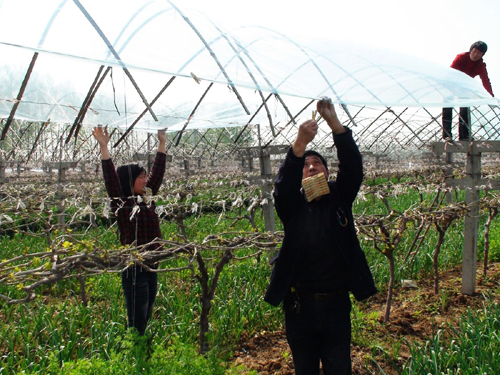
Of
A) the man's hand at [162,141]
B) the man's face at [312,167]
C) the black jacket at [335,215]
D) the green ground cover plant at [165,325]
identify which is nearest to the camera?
the black jacket at [335,215]

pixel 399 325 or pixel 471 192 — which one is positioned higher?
pixel 471 192

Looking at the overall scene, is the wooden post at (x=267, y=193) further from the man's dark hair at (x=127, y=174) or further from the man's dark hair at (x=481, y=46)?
the man's dark hair at (x=481, y=46)

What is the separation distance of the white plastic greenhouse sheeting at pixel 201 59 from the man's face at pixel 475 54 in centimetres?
179

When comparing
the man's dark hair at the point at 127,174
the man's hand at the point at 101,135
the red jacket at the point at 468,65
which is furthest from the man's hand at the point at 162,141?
the red jacket at the point at 468,65

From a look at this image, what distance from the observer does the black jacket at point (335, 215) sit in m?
1.74

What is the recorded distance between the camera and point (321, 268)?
1.79 m

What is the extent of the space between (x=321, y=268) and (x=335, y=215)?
25 centimetres

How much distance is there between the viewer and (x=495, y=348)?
233 centimetres

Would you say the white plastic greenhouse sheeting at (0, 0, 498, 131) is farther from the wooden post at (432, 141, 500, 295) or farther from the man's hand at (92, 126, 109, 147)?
the wooden post at (432, 141, 500, 295)

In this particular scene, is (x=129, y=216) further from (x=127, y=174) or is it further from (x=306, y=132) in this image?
(x=306, y=132)

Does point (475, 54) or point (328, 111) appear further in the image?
point (475, 54)

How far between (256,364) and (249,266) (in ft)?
4.48

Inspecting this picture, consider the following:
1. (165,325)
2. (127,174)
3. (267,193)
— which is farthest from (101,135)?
(267,193)

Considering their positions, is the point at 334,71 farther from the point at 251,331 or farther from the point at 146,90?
the point at 146,90
